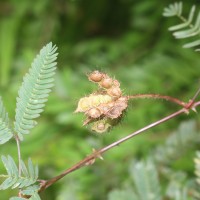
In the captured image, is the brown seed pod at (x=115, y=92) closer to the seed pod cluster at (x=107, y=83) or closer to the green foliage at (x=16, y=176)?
the seed pod cluster at (x=107, y=83)

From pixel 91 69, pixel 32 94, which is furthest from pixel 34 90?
pixel 91 69

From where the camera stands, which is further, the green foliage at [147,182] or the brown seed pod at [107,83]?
the green foliage at [147,182]

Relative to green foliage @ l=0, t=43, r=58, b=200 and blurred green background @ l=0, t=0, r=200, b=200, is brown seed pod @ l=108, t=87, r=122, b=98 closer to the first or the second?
green foliage @ l=0, t=43, r=58, b=200

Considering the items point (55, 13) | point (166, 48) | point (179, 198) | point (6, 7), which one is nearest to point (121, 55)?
point (166, 48)

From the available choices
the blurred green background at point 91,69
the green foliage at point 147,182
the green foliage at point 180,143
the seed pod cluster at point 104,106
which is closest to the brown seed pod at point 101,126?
A: the seed pod cluster at point 104,106

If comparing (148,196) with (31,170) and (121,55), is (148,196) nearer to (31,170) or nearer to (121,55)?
(31,170)

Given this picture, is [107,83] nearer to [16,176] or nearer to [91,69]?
[16,176]

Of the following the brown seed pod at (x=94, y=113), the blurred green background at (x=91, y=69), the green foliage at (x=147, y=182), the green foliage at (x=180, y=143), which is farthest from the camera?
the blurred green background at (x=91, y=69)
